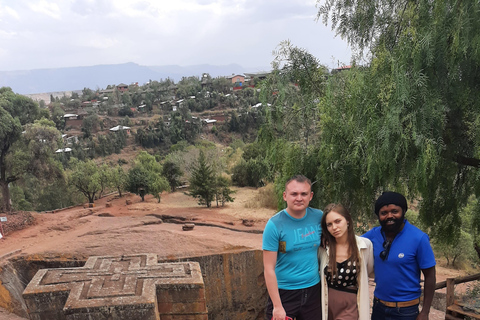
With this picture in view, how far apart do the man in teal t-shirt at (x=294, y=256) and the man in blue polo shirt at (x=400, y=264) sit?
20.3 inches

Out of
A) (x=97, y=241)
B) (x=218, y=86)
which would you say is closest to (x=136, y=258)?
(x=97, y=241)

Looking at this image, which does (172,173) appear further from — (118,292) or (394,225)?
(394,225)

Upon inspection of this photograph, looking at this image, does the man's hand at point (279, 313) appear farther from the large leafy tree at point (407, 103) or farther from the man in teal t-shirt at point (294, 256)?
the large leafy tree at point (407, 103)

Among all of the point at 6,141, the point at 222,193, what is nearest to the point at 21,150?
the point at 6,141

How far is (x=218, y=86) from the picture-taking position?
6869cm

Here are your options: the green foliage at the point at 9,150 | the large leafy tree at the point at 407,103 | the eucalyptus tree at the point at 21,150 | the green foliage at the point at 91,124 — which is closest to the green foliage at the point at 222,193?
the eucalyptus tree at the point at 21,150

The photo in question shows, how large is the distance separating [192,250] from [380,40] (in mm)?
4949

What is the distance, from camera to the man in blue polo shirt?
2822 millimetres

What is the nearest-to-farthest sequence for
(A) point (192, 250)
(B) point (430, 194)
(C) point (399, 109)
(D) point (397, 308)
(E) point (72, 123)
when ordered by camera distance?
1. (D) point (397, 308)
2. (C) point (399, 109)
3. (B) point (430, 194)
4. (A) point (192, 250)
5. (E) point (72, 123)

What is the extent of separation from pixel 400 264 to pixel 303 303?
2.75ft

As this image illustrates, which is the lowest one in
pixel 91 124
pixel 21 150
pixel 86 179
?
pixel 86 179

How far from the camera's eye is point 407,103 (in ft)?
13.8

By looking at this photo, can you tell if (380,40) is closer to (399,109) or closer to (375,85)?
(375,85)

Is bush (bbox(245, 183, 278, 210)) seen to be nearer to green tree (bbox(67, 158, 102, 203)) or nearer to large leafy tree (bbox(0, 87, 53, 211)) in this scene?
green tree (bbox(67, 158, 102, 203))
